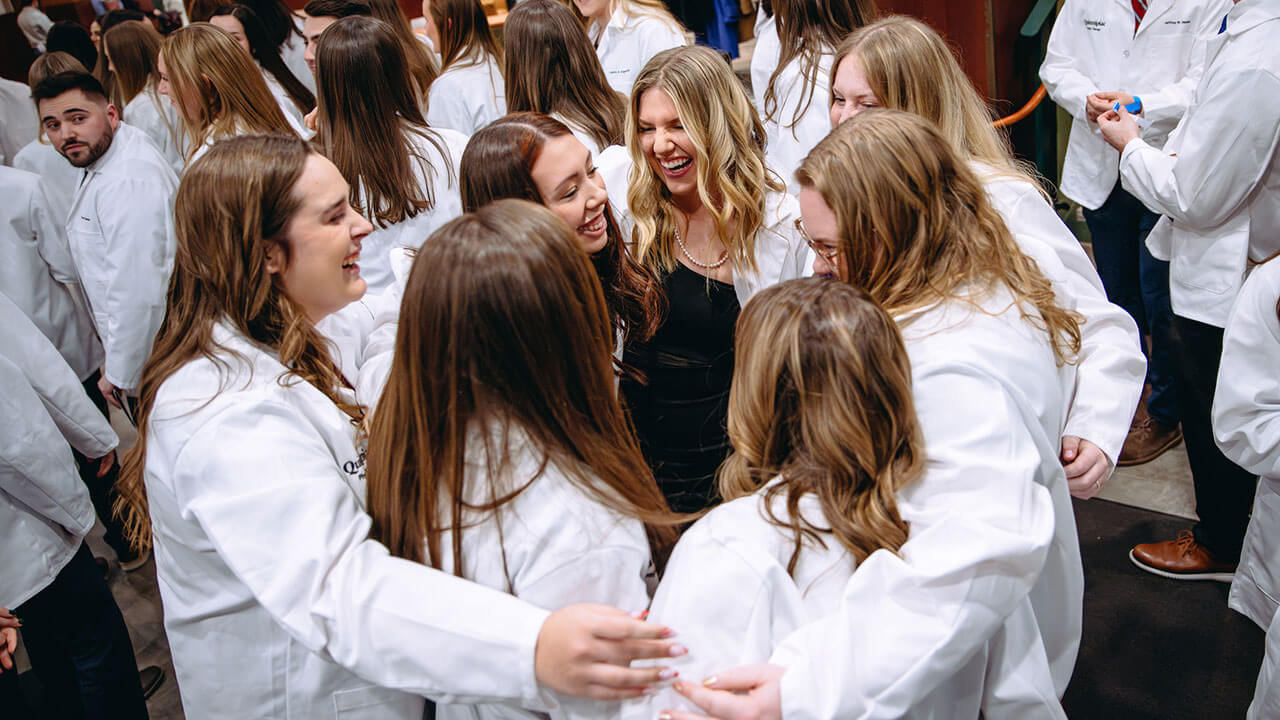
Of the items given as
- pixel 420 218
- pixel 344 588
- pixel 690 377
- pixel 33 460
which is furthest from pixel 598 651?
pixel 420 218

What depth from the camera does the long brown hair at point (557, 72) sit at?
2768mm

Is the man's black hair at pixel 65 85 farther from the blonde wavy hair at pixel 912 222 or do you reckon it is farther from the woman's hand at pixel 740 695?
the woman's hand at pixel 740 695

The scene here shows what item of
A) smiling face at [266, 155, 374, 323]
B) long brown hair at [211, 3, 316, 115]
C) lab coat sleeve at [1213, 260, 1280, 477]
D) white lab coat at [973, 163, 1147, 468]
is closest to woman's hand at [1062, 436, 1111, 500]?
white lab coat at [973, 163, 1147, 468]

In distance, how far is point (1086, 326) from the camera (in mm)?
1691

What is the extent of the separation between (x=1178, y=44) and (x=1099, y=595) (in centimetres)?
192

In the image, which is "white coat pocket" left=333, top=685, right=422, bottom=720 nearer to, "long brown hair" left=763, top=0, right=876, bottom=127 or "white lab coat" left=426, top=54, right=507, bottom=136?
"long brown hair" left=763, top=0, right=876, bottom=127

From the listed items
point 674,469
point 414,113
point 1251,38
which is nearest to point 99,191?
point 414,113

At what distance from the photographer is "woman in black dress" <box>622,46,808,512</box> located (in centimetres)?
211

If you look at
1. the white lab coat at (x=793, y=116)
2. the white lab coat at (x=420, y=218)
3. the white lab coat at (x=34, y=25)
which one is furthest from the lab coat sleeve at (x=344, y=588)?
the white lab coat at (x=34, y=25)

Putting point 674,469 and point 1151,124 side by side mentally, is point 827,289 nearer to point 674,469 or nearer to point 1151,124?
point 674,469

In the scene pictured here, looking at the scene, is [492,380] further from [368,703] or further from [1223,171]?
[1223,171]

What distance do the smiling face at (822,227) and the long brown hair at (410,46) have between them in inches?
107

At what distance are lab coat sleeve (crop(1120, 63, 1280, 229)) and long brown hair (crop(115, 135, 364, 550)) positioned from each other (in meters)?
2.16

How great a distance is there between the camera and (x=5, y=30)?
748 cm
